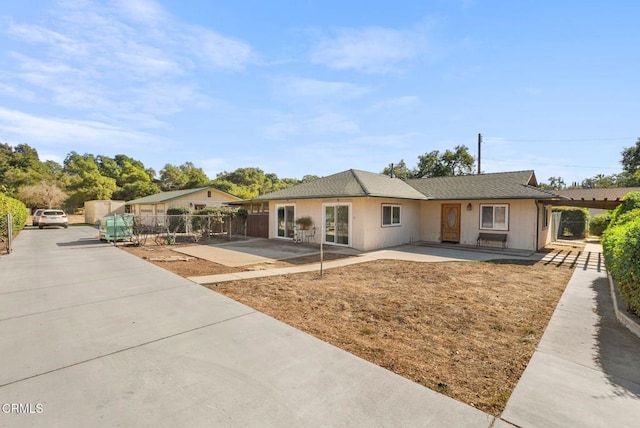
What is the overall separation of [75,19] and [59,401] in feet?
31.9

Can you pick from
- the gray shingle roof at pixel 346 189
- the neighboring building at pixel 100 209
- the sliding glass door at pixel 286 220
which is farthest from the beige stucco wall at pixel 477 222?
the neighboring building at pixel 100 209

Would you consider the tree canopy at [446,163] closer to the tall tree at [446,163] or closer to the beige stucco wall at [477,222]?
the tall tree at [446,163]

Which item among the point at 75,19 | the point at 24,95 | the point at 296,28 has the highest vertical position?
the point at 296,28

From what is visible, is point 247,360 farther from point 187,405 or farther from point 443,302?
point 443,302

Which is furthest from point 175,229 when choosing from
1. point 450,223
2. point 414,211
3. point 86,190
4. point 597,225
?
point 86,190

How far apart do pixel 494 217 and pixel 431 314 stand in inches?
445

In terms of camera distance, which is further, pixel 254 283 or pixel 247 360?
pixel 254 283

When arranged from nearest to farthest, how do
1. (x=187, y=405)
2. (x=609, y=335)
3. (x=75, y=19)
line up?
1. (x=187, y=405)
2. (x=609, y=335)
3. (x=75, y=19)

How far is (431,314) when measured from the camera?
5.07m

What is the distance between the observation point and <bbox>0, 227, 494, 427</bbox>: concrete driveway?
2428 millimetres

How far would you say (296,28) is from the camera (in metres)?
10.3

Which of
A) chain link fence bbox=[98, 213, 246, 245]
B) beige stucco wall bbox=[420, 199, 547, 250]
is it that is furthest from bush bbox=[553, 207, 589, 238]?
chain link fence bbox=[98, 213, 246, 245]

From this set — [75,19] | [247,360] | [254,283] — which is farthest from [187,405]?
[75,19]

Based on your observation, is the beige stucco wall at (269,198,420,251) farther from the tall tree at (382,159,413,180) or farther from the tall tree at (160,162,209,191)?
the tall tree at (160,162,209,191)
